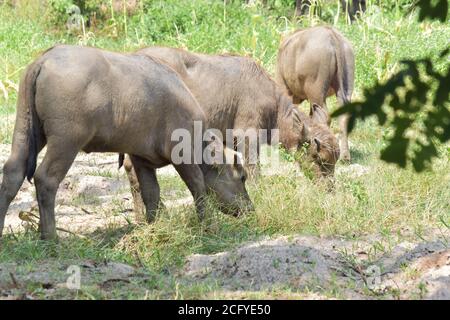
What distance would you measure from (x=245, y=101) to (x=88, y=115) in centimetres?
314

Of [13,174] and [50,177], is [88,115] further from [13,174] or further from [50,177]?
[13,174]

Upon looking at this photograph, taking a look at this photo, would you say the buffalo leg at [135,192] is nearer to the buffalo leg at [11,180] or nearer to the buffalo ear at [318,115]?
the buffalo leg at [11,180]

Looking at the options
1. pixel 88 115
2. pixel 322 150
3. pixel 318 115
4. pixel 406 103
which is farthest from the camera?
pixel 318 115

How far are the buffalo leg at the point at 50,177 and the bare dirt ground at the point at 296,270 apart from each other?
335 millimetres

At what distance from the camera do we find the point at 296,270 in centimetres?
648

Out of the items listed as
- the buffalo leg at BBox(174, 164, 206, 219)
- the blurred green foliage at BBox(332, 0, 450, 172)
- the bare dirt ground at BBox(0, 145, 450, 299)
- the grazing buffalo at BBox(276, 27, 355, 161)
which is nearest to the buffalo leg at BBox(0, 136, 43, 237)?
the bare dirt ground at BBox(0, 145, 450, 299)

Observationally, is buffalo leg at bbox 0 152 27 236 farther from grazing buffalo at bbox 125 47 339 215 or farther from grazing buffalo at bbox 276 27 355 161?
grazing buffalo at bbox 276 27 355 161

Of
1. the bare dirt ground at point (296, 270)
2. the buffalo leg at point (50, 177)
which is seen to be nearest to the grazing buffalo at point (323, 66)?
the bare dirt ground at point (296, 270)

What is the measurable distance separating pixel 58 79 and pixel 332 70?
19.3ft

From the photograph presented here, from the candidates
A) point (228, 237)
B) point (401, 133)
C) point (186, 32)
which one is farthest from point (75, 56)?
point (186, 32)

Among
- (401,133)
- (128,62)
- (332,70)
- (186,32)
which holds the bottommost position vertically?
(186,32)

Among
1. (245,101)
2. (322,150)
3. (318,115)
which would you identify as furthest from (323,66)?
(245,101)
